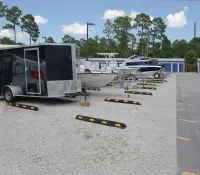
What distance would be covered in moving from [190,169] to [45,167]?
8.44 feet

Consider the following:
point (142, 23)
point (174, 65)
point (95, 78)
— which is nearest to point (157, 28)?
point (142, 23)

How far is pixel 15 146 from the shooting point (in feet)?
17.3

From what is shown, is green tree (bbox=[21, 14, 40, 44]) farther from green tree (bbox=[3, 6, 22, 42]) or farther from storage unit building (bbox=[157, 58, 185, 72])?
storage unit building (bbox=[157, 58, 185, 72])

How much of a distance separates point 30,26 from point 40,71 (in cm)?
4779

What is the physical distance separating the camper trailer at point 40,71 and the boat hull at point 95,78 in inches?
62.8

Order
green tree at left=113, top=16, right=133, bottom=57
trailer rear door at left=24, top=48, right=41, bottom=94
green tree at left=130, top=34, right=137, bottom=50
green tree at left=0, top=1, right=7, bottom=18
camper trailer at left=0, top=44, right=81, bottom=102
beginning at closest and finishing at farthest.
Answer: camper trailer at left=0, top=44, right=81, bottom=102 → trailer rear door at left=24, top=48, right=41, bottom=94 → green tree at left=0, top=1, right=7, bottom=18 → green tree at left=113, top=16, right=133, bottom=57 → green tree at left=130, top=34, right=137, bottom=50

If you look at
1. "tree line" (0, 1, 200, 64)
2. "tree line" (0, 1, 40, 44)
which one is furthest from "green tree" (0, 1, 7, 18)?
"tree line" (0, 1, 200, 64)

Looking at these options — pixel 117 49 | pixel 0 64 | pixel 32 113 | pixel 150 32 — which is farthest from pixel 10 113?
pixel 150 32

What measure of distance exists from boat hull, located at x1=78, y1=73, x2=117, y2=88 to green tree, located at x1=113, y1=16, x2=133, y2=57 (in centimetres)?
5934

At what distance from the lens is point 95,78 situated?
12141 millimetres

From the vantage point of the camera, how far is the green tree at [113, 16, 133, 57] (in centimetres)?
7048

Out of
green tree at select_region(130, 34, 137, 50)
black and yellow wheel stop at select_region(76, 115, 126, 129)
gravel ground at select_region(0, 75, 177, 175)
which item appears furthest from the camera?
→ green tree at select_region(130, 34, 137, 50)

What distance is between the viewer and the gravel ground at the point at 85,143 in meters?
4.24

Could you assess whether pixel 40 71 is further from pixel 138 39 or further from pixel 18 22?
pixel 138 39
